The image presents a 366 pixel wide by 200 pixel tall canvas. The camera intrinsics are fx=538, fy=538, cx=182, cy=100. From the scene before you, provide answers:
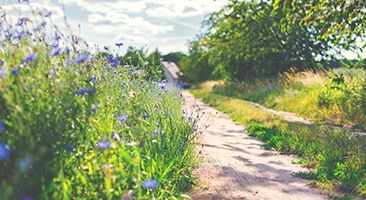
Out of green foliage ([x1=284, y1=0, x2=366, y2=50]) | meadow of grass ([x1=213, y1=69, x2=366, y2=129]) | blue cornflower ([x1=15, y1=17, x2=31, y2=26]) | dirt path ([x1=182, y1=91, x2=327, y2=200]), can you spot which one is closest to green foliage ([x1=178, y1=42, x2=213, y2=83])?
meadow of grass ([x1=213, y1=69, x2=366, y2=129])

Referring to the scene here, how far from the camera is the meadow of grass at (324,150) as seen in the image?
6.86m

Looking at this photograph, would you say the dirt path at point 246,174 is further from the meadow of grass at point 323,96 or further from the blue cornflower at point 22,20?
the meadow of grass at point 323,96

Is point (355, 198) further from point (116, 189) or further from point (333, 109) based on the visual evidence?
point (333, 109)

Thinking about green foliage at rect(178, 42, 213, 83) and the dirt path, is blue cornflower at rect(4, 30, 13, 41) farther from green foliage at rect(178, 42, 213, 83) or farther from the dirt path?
green foliage at rect(178, 42, 213, 83)

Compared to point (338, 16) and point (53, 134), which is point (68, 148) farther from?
point (338, 16)

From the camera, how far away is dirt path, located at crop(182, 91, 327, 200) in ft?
20.4

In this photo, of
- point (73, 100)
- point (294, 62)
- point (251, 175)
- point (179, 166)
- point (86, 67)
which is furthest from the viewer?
point (294, 62)

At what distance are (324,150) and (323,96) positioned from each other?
7719 millimetres

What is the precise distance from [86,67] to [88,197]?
1.17 metres

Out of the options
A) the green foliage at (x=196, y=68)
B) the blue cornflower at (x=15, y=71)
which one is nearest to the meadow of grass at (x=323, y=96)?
the blue cornflower at (x=15, y=71)

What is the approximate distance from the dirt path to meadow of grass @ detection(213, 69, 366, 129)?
14.3 ft

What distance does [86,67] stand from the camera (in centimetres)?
470

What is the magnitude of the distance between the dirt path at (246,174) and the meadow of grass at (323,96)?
14.3ft

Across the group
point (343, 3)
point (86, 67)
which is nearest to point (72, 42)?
point (86, 67)
